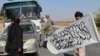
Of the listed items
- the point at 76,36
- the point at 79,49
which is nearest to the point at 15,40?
the point at 76,36

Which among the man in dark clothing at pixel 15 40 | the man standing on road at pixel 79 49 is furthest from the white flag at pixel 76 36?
the man in dark clothing at pixel 15 40

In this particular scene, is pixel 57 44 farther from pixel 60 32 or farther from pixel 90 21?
pixel 90 21

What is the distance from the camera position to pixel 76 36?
8398 mm

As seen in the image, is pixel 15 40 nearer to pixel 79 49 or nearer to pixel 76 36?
pixel 76 36

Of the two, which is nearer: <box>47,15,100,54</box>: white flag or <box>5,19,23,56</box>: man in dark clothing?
<box>47,15,100,54</box>: white flag

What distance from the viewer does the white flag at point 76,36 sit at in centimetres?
813

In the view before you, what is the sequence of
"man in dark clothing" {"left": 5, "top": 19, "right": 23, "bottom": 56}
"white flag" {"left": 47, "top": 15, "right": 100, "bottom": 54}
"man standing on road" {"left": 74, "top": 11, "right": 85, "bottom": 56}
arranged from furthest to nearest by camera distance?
1. "man in dark clothing" {"left": 5, "top": 19, "right": 23, "bottom": 56}
2. "white flag" {"left": 47, "top": 15, "right": 100, "bottom": 54}
3. "man standing on road" {"left": 74, "top": 11, "right": 85, "bottom": 56}

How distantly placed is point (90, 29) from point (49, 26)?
32.8ft

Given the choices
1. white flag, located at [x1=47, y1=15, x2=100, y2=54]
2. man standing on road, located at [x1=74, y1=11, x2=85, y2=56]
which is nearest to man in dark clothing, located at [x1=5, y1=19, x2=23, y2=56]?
white flag, located at [x1=47, y1=15, x2=100, y2=54]

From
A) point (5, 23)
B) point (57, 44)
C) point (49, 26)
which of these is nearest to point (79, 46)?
point (57, 44)

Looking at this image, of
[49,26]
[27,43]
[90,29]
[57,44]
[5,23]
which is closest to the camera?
[90,29]

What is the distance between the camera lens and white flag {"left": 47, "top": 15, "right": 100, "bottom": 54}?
26.7 ft

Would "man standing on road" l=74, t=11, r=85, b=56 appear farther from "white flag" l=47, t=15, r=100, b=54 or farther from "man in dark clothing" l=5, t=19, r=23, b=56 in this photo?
"man in dark clothing" l=5, t=19, r=23, b=56

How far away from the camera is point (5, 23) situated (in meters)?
22.1
